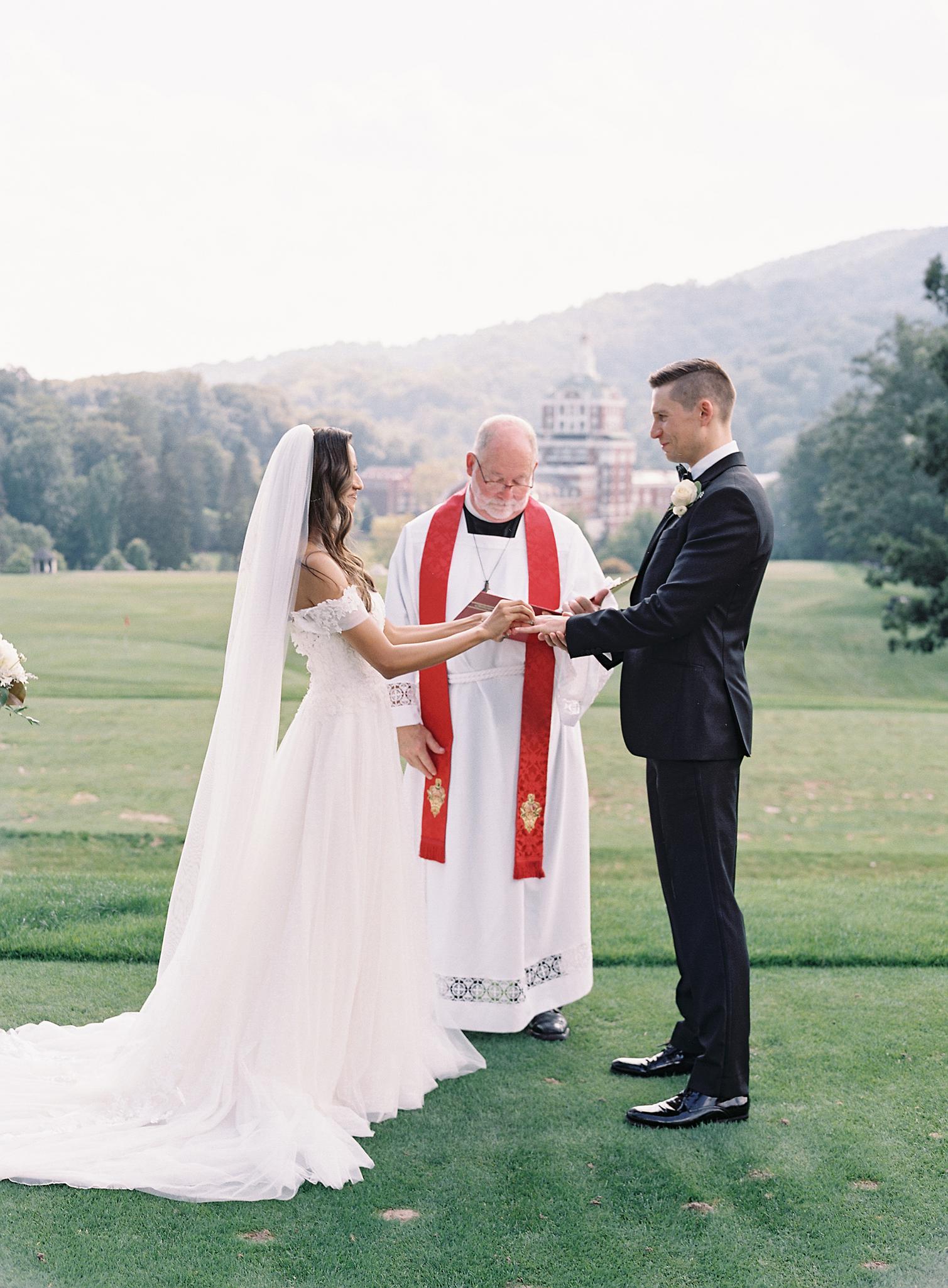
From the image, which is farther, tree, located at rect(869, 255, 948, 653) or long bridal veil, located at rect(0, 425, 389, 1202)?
tree, located at rect(869, 255, 948, 653)

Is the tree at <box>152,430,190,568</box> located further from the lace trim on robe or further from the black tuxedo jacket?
the black tuxedo jacket

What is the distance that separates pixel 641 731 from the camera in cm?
352

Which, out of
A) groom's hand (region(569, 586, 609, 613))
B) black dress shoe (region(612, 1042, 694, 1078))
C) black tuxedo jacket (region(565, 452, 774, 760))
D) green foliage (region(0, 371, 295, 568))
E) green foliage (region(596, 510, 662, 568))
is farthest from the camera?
green foliage (region(596, 510, 662, 568))

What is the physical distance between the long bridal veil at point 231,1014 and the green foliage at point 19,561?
1732 cm

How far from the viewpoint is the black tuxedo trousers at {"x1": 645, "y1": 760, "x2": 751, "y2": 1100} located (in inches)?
135

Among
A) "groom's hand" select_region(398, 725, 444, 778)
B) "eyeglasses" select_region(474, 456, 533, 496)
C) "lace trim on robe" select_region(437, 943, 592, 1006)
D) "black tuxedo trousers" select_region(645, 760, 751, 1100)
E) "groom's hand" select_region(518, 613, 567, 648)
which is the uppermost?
"eyeglasses" select_region(474, 456, 533, 496)

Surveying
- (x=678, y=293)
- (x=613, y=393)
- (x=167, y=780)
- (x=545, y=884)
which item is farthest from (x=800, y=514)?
(x=545, y=884)

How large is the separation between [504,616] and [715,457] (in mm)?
835

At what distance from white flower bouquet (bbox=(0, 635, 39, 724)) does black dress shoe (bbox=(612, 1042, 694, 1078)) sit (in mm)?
2056

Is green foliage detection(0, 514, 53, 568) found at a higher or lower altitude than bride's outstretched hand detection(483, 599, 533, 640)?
higher

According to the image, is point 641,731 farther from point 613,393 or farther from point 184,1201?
point 613,393

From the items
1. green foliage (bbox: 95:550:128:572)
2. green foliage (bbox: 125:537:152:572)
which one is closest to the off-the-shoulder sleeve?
green foliage (bbox: 95:550:128:572)

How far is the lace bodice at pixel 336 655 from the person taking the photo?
3.44 m

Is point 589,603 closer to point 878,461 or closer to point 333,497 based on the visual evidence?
point 333,497
